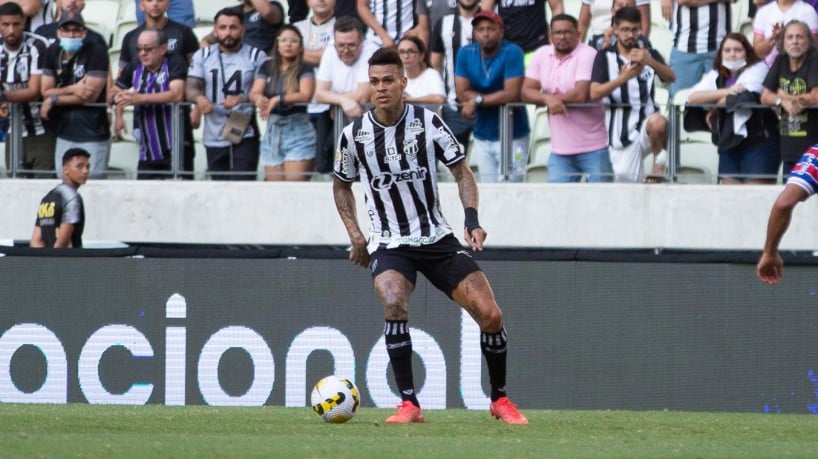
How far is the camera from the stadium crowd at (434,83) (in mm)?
13391

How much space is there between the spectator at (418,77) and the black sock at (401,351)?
494cm

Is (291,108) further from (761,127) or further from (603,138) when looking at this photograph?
(761,127)

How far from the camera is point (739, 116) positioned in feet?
43.3

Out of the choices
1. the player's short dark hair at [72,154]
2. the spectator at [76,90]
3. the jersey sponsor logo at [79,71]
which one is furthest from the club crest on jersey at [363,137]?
the jersey sponsor logo at [79,71]

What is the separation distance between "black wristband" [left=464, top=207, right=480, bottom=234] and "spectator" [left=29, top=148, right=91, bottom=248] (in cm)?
573

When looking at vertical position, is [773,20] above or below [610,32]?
above

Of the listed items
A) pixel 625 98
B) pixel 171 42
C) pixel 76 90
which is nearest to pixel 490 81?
pixel 625 98

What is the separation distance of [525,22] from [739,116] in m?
2.80

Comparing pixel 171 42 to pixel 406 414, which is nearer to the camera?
pixel 406 414

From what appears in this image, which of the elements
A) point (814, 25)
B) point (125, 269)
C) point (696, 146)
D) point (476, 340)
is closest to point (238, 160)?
point (125, 269)

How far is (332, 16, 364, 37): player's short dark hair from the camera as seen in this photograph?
1389 cm

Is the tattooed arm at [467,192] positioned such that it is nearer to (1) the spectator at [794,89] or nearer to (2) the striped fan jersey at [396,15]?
(1) the spectator at [794,89]

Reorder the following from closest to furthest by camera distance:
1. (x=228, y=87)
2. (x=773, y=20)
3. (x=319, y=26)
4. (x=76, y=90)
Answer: (x=773, y=20) < (x=228, y=87) < (x=76, y=90) < (x=319, y=26)

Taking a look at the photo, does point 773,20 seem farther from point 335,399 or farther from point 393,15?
point 335,399
